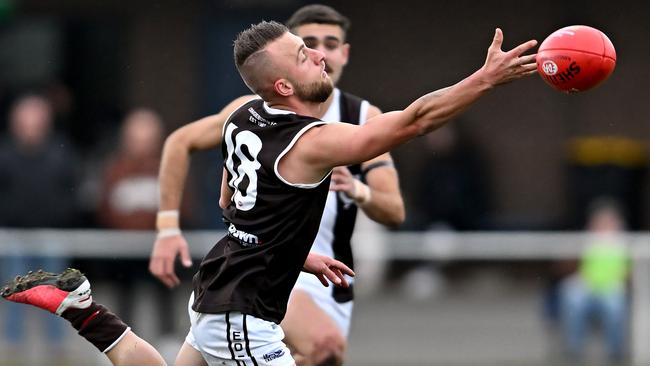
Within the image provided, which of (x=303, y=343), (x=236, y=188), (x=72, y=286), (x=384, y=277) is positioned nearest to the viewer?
(x=236, y=188)

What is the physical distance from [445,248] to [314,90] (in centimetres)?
738

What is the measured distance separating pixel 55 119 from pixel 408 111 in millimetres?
12606

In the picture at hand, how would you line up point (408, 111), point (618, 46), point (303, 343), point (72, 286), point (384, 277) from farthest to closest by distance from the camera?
1. point (618, 46)
2. point (384, 277)
3. point (303, 343)
4. point (72, 286)
5. point (408, 111)

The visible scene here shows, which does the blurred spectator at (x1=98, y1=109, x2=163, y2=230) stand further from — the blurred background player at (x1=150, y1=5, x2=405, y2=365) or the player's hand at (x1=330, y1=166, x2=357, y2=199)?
the player's hand at (x1=330, y1=166, x2=357, y2=199)

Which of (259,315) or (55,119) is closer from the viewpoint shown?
(259,315)

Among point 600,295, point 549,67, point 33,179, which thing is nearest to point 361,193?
point 549,67

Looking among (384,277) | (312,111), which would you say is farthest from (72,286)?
(384,277)

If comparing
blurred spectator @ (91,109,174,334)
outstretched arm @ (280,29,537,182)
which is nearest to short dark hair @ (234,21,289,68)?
outstretched arm @ (280,29,537,182)

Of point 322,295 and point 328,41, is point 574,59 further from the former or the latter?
point 322,295

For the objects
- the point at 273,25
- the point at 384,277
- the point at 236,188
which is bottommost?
the point at 384,277

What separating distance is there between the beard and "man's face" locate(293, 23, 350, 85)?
4.84 feet

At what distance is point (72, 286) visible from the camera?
21.4 feet

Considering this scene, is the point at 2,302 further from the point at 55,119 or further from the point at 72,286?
the point at 72,286

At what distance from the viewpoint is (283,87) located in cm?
597
